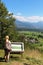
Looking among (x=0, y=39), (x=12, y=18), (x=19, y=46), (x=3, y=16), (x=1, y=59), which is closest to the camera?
(x=1, y=59)

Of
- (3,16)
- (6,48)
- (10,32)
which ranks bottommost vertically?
(6,48)

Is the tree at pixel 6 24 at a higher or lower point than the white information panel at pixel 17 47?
higher

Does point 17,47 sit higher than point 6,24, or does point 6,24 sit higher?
point 6,24

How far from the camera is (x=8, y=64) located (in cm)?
1023

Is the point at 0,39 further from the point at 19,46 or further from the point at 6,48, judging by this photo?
the point at 6,48

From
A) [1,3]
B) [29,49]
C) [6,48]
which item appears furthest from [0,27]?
[6,48]

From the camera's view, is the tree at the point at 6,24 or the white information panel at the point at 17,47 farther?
the tree at the point at 6,24

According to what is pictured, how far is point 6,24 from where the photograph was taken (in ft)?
62.8

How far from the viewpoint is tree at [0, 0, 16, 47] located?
18.5 metres

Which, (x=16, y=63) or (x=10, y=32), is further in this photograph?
(x=10, y=32)

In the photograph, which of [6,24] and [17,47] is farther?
[6,24]

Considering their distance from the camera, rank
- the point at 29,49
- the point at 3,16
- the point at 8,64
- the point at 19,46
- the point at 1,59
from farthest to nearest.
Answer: the point at 3,16, the point at 29,49, the point at 19,46, the point at 1,59, the point at 8,64

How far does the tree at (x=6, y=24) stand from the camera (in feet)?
60.6

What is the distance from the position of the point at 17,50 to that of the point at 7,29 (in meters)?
7.62
